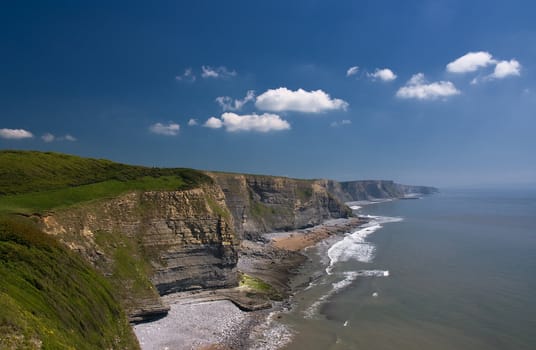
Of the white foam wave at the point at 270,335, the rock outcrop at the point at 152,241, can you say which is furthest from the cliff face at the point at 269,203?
the white foam wave at the point at 270,335

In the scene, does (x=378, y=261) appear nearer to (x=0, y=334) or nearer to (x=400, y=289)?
(x=400, y=289)

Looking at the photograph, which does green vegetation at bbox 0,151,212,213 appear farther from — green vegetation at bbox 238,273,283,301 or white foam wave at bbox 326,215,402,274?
white foam wave at bbox 326,215,402,274

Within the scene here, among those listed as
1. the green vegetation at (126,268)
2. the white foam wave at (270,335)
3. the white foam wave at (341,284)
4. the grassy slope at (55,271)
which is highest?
the grassy slope at (55,271)

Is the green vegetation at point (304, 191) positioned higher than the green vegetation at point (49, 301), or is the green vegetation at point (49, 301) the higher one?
the green vegetation at point (304, 191)

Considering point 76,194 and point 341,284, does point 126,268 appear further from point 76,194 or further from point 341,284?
point 341,284

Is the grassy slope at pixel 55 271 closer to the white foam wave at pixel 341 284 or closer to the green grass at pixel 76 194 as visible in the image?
the green grass at pixel 76 194

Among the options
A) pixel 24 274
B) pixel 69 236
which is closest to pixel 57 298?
pixel 24 274

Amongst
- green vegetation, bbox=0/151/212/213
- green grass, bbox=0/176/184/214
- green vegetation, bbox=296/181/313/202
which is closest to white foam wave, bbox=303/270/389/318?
green vegetation, bbox=0/151/212/213
